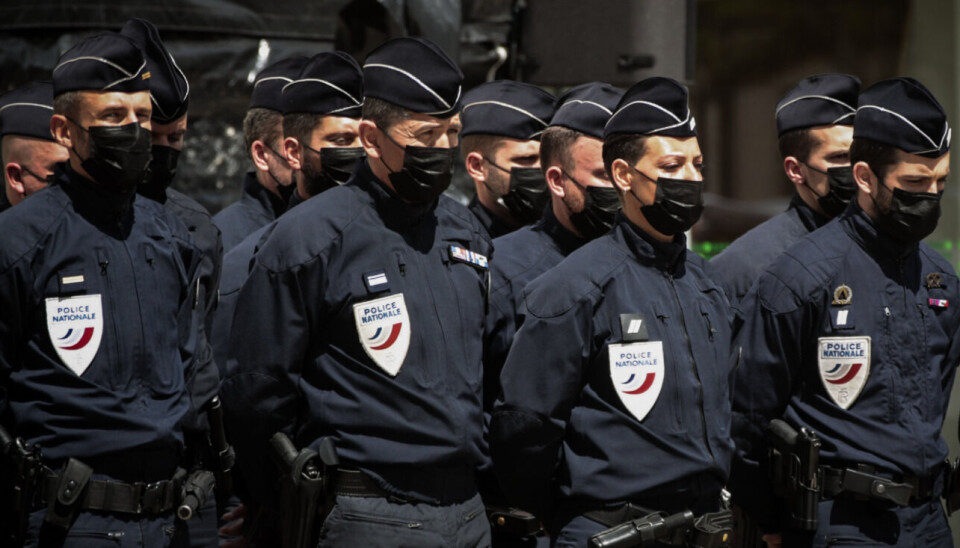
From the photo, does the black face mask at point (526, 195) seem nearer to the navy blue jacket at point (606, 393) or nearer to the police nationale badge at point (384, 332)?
the navy blue jacket at point (606, 393)

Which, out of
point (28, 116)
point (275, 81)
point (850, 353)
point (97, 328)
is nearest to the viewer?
point (97, 328)

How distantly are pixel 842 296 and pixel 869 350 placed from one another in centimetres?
20

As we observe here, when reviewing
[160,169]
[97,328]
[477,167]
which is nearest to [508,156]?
[477,167]

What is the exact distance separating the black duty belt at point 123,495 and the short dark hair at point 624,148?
64.4 inches

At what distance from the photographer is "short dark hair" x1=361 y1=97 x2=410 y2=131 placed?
4.11 m

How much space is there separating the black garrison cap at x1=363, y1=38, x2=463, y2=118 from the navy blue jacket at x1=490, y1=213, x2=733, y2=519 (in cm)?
61

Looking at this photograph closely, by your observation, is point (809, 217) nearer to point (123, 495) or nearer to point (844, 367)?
point (844, 367)

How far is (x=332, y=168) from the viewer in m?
5.13

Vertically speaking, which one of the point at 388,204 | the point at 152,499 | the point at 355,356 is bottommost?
the point at 152,499

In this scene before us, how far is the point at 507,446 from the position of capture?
4121 mm

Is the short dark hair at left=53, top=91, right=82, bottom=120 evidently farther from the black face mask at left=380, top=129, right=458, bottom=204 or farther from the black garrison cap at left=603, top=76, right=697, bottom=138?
the black garrison cap at left=603, top=76, right=697, bottom=138

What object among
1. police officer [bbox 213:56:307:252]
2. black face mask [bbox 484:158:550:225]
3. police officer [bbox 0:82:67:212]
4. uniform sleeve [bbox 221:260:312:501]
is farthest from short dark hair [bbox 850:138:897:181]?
police officer [bbox 0:82:67:212]

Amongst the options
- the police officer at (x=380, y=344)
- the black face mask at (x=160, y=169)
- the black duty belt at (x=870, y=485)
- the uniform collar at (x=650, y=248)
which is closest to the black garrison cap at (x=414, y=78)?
the police officer at (x=380, y=344)

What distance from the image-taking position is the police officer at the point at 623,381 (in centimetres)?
400
